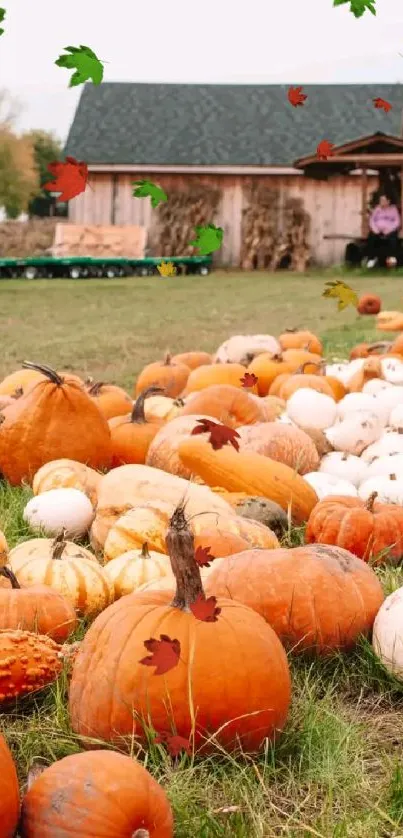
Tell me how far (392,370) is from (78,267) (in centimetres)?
1628

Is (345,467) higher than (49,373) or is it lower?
lower

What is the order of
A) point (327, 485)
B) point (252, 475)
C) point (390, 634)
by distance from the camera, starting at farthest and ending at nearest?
point (327, 485) < point (252, 475) < point (390, 634)

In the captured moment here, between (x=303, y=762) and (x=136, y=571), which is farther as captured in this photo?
(x=136, y=571)

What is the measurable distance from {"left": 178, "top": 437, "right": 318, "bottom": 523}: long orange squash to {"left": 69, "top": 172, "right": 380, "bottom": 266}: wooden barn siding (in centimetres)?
2093

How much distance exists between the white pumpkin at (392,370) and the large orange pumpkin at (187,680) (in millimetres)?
3910

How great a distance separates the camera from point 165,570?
11.1ft

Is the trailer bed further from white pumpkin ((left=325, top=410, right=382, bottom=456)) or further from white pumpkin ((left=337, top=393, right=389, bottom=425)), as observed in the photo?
white pumpkin ((left=325, top=410, right=382, bottom=456))

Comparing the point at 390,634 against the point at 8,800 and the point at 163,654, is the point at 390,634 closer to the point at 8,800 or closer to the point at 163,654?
the point at 163,654

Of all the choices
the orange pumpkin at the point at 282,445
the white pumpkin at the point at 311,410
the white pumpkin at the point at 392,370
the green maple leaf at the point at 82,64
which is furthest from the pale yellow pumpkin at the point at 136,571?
the white pumpkin at the point at 392,370

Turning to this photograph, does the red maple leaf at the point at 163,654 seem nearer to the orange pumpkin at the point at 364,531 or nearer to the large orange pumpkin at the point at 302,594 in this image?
the large orange pumpkin at the point at 302,594

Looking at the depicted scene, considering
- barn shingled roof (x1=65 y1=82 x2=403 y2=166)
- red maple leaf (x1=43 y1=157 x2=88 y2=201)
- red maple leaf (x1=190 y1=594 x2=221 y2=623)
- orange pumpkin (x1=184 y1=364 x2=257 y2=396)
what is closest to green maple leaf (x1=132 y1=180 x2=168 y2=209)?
red maple leaf (x1=43 y1=157 x2=88 y2=201)

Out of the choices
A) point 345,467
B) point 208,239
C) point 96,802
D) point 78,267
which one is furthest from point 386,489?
point 78,267

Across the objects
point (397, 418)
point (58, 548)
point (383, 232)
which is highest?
point (383, 232)

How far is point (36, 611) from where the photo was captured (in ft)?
9.91
